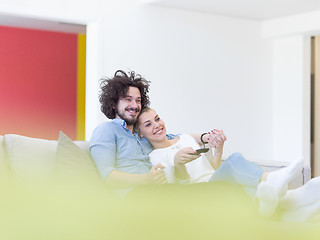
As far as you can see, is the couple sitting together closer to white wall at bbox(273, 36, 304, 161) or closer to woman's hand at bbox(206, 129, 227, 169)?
woman's hand at bbox(206, 129, 227, 169)

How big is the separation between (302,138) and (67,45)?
12.7 feet

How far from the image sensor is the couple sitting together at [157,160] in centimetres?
221

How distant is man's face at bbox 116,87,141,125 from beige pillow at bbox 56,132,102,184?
465mm

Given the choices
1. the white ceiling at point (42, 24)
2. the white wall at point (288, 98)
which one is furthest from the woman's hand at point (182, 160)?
the white wall at point (288, 98)

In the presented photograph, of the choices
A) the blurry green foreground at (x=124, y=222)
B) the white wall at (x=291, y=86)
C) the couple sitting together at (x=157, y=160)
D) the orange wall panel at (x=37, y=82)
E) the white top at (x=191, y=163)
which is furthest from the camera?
the orange wall panel at (x=37, y=82)

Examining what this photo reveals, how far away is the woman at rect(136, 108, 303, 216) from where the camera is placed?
209cm

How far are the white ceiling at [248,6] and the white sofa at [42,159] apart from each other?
13.0ft

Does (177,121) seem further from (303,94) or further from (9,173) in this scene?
(9,173)

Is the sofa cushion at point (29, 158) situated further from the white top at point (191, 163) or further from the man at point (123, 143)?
the white top at point (191, 163)

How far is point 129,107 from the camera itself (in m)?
3.02

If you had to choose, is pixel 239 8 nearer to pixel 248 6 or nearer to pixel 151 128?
pixel 248 6

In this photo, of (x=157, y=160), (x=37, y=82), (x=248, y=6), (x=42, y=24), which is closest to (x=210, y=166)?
(x=157, y=160)

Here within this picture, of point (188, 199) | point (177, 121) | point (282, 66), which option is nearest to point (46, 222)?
point (188, 199)

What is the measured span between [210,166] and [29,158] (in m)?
1.06
